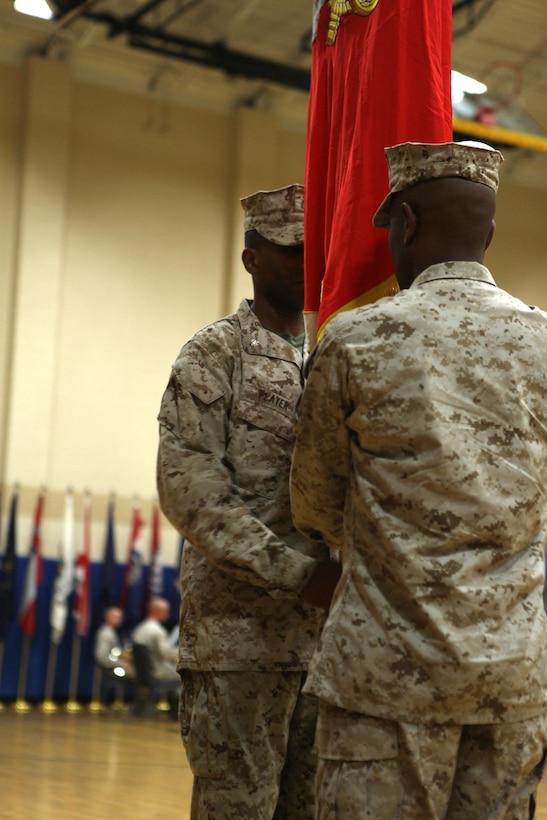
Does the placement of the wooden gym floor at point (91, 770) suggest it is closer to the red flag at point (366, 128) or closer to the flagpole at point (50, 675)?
the flagpole at point (50, 675)

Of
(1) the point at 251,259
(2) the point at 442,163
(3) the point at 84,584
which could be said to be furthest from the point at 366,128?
(3) the point at 84,584

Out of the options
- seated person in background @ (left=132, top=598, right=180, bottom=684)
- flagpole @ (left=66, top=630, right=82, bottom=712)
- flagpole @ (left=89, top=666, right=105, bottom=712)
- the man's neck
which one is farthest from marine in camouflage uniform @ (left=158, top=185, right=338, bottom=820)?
flagpole @ (left=89, top=666, right=105, bottom=712)

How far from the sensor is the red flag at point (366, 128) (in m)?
2.72

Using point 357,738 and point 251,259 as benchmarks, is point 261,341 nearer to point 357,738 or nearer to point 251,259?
point 251,259

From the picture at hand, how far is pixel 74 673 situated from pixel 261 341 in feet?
33.0

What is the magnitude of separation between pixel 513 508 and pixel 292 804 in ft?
3.35

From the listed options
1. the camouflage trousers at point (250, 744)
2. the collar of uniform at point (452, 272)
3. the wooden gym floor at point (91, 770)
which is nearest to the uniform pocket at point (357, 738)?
the camouflage trousers at point (250, 744)

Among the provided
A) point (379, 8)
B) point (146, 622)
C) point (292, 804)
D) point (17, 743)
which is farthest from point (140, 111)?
point (292, 804)

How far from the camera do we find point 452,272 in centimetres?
206

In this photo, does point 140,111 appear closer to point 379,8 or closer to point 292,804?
point 379,8

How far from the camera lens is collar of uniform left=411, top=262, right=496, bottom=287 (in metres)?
2.05

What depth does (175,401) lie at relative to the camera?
8.53 ft

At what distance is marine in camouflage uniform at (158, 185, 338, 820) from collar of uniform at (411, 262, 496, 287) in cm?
63

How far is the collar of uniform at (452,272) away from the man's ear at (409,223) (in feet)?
0.26
